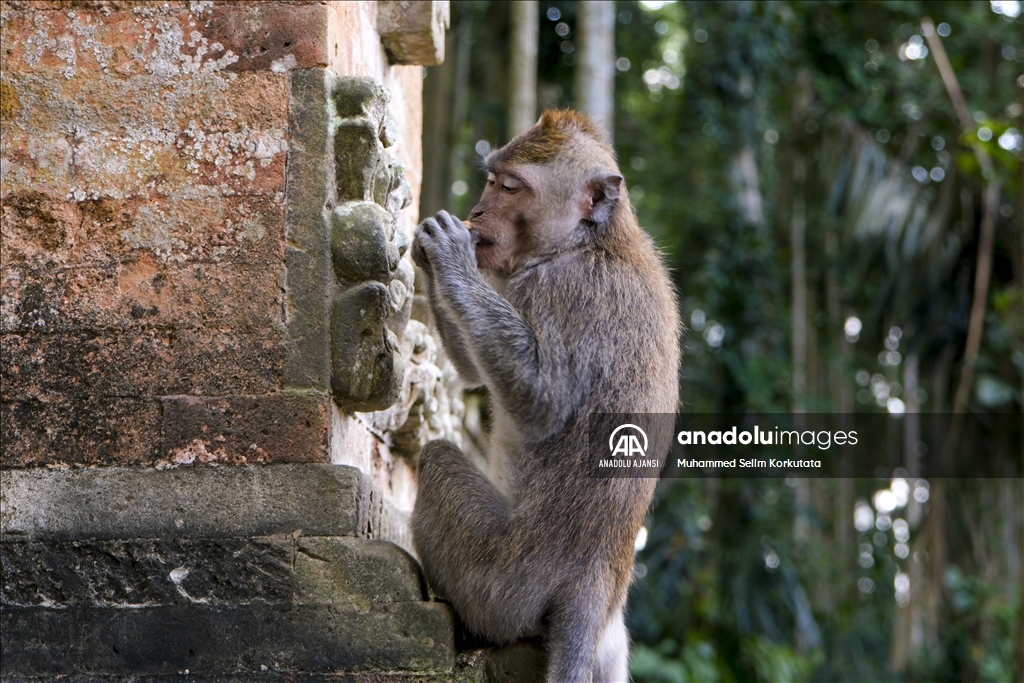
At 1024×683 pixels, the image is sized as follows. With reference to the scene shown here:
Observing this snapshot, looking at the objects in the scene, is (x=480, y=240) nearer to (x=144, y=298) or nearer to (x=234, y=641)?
(x=144, y=298)

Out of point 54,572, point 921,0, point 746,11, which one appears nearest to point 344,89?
point 54,572

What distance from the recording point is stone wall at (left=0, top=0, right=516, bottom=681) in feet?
9.93

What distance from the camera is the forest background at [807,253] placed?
9055 millimetres

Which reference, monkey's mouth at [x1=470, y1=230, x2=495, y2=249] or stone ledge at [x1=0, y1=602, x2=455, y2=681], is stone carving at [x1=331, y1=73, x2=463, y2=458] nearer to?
monkey's mouth at [x1=470, y1=230, x2=495, y2=249]

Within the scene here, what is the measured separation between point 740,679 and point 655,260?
7709mm

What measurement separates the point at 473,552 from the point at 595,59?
5.79 m

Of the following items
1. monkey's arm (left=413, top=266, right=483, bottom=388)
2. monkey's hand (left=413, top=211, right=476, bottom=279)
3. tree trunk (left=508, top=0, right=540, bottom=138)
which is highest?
tree trunk (left=508, top=0, right=540, bottom=138)

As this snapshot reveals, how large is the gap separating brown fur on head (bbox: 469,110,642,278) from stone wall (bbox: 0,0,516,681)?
503 mm

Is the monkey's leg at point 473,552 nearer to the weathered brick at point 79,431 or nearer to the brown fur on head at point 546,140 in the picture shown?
the weathered brick at point 79,431

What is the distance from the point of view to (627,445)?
3.44 meters

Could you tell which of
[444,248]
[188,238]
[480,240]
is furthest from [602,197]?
[188,238]

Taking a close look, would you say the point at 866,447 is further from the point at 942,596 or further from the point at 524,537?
the point at 524,537

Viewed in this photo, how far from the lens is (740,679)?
34.7ft

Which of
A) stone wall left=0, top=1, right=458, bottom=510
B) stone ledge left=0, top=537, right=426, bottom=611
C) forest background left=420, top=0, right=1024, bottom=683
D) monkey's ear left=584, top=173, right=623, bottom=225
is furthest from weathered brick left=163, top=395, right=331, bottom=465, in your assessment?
forest background left=420, top=0, right=1024, bottom=683
